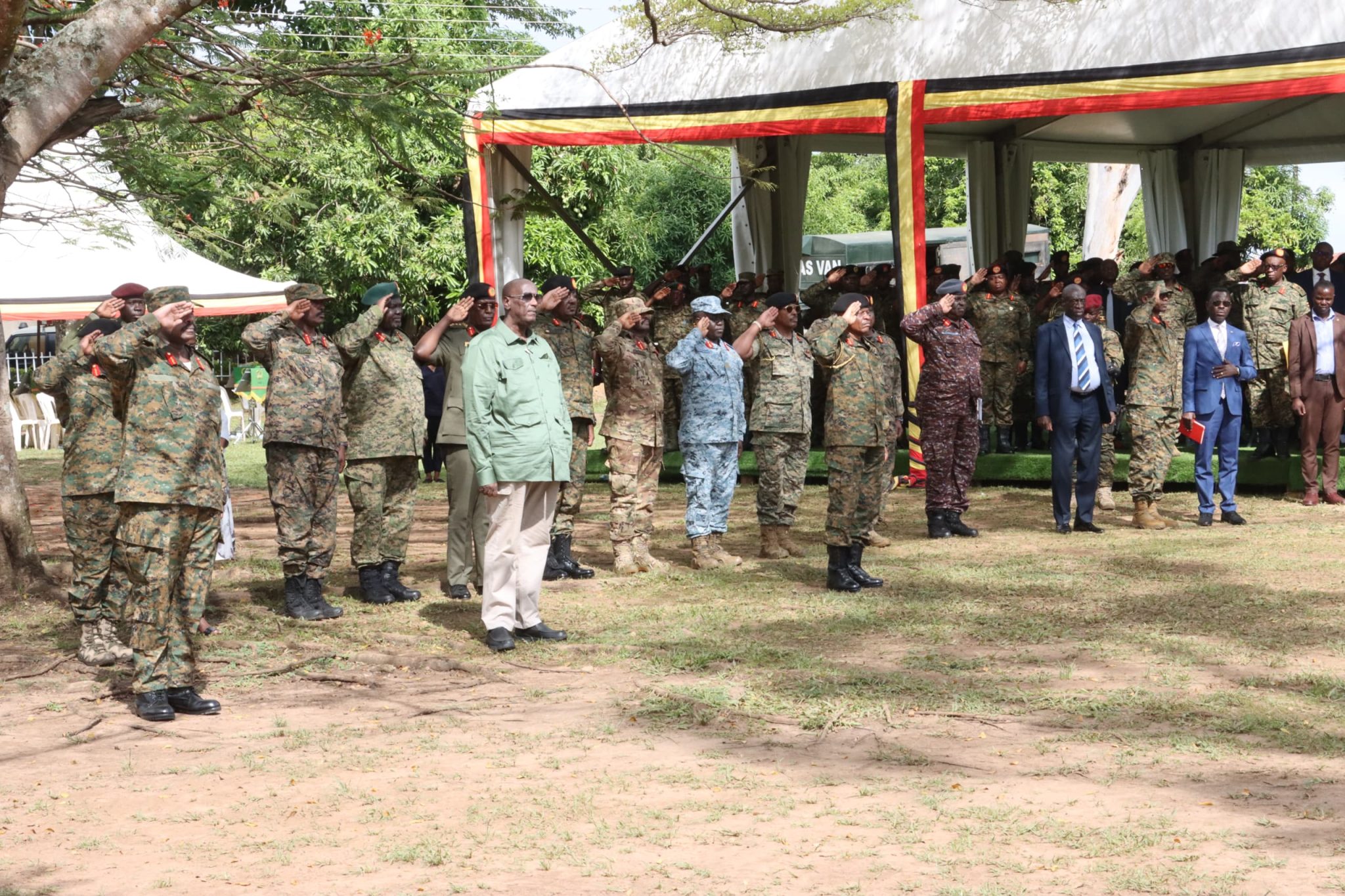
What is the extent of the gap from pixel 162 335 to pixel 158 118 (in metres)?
3.15

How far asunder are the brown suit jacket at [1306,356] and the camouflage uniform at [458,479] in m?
6.71

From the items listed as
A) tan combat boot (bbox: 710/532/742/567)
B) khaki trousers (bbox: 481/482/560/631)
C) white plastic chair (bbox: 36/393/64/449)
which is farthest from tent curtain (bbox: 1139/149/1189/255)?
white plastic chair (bbox: 36/393/64/449)

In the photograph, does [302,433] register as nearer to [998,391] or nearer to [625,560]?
[625,560]

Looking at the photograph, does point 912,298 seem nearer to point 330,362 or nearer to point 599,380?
point 599,380

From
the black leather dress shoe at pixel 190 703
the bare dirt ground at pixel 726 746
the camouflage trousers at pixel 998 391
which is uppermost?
the camouflage trousers at pixel 998 391

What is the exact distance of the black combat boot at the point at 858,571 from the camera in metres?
8.57

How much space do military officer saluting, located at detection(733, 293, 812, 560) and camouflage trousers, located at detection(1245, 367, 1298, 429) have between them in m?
4.78

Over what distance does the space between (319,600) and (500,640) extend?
1409 mm

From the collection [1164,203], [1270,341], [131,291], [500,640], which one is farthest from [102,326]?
[1164,203]

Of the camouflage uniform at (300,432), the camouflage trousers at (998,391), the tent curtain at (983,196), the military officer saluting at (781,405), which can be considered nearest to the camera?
the camouflage uniform at (300,432)

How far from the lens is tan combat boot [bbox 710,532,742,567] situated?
945cm

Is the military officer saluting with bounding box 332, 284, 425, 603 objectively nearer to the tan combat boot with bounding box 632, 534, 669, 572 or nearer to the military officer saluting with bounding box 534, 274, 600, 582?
the military officer saluting with bounding box 534, 274, 600, 582

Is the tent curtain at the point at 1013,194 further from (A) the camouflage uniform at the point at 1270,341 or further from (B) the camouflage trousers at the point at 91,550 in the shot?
(B) the camouflage trousers at the point at 91,550

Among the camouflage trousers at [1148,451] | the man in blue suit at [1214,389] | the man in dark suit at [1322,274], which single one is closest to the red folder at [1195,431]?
the man in blue suit at [1214,389]
